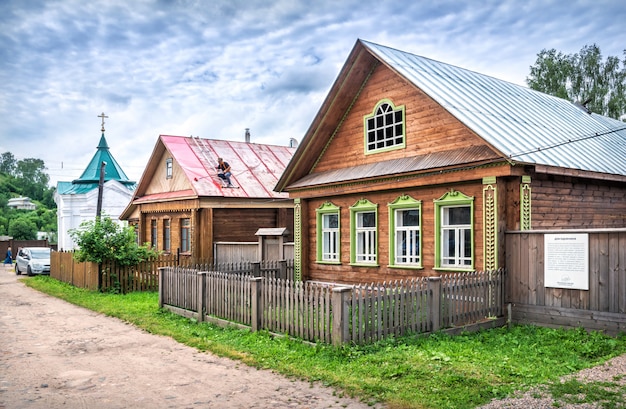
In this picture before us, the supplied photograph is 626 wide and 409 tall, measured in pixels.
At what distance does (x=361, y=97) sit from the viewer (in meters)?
17.5

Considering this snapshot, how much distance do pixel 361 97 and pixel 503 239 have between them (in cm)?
698

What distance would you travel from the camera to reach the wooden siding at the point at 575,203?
42.5 feet

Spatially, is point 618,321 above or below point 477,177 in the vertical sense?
below

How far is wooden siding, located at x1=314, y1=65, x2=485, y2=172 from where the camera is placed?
47.0ft

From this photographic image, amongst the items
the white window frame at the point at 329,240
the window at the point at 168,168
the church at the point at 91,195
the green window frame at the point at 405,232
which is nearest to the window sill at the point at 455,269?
the green window frame at the point at 405,232

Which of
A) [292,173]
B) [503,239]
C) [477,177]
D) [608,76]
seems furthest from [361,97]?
[608,76]

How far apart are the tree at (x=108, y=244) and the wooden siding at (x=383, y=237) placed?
648 cm

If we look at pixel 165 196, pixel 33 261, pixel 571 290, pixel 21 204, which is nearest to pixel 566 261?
pixel 571 290

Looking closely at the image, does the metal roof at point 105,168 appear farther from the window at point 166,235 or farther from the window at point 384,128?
the window at point 384,128

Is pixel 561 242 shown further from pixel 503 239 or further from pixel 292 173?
pixel 292 173

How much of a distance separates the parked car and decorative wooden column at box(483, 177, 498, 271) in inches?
971

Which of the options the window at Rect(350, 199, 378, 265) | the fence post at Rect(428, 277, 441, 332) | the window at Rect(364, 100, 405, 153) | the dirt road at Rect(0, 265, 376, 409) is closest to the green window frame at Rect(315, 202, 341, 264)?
the window at Rect(350, 199, 378, 265)

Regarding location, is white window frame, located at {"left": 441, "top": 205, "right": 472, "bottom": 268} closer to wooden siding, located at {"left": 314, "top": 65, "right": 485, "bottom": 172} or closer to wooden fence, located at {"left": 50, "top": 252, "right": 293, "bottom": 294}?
wooden siding, located at {"left": 314, "top": 65, "right": 485, "bottom": 172}

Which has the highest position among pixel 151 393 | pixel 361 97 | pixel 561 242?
pixel 361 97
